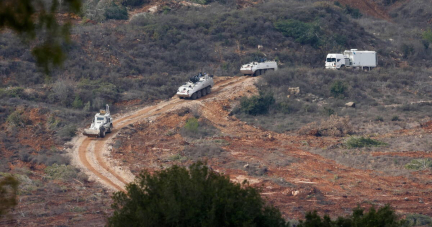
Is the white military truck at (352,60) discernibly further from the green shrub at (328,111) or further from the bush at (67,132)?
the bush at (67,132)

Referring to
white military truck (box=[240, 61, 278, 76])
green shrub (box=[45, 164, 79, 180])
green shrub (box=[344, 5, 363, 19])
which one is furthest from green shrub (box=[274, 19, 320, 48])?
green shrub (box=[45, 164, 79, 180])

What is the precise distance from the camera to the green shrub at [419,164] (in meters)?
21.0

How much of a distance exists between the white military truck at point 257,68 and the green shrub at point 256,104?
20.2 feet

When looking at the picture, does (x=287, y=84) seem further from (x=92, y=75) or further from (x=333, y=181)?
(x=333, y=181)

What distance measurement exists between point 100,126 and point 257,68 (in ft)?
59.1

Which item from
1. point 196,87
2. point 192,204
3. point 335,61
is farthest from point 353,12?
point 192,204

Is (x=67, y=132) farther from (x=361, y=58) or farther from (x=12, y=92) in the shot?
(x=361, y=58)

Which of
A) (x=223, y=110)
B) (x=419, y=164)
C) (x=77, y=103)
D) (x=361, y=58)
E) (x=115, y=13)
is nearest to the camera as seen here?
(x=419, y=164)

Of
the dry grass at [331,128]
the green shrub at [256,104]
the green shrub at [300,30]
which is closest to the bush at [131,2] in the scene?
the green shrub at [300,30]

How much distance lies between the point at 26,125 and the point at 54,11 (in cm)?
2133

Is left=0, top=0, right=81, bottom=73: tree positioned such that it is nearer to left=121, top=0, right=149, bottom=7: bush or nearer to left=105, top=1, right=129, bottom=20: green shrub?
left=105, top=1, right=129, bottom=20: green shrub

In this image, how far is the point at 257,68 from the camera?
39062mm

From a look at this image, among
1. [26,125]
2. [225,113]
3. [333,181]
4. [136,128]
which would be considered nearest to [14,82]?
[26,125]

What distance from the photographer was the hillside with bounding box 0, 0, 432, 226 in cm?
1828
